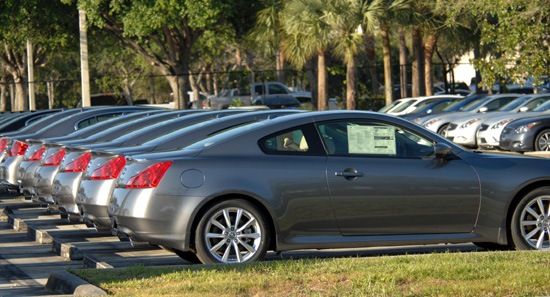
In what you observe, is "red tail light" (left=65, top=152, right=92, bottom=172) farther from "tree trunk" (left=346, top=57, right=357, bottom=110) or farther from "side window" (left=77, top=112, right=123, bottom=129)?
"tree trunk" (left=346, top=57, right=357, bottom=110)

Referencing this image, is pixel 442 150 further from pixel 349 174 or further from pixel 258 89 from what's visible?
pixel 258 89

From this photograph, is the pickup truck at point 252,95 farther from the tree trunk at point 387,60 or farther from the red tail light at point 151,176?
the red tail light at point 151,176

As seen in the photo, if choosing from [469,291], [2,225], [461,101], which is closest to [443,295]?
[469,291]

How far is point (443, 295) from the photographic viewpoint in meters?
7.90

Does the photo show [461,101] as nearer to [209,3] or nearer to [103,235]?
[209,3]

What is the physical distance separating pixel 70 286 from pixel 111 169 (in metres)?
3.10

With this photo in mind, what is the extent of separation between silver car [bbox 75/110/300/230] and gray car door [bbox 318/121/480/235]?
1.37 metres

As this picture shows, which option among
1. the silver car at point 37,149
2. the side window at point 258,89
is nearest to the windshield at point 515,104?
the silver car at point 37,149

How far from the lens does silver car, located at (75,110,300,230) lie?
11.4 m

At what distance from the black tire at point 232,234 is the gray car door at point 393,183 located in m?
0.80

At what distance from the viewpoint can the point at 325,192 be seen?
1037 cm

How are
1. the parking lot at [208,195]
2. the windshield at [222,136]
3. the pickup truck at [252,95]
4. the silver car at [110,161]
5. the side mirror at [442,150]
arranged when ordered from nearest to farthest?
the parking lot at [208,195] < the windshield at [222,136] < the side mirror at [442,150] < the silver car at [110,161] < the pickup truck at [252,95]

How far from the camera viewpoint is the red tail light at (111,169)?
11547mm

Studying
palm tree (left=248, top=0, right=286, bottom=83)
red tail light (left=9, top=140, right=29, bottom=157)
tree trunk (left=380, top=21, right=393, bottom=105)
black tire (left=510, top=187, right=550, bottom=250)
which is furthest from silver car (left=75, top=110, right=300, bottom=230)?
tree trunk (left=380, top=21, right=393, bottom=105)
